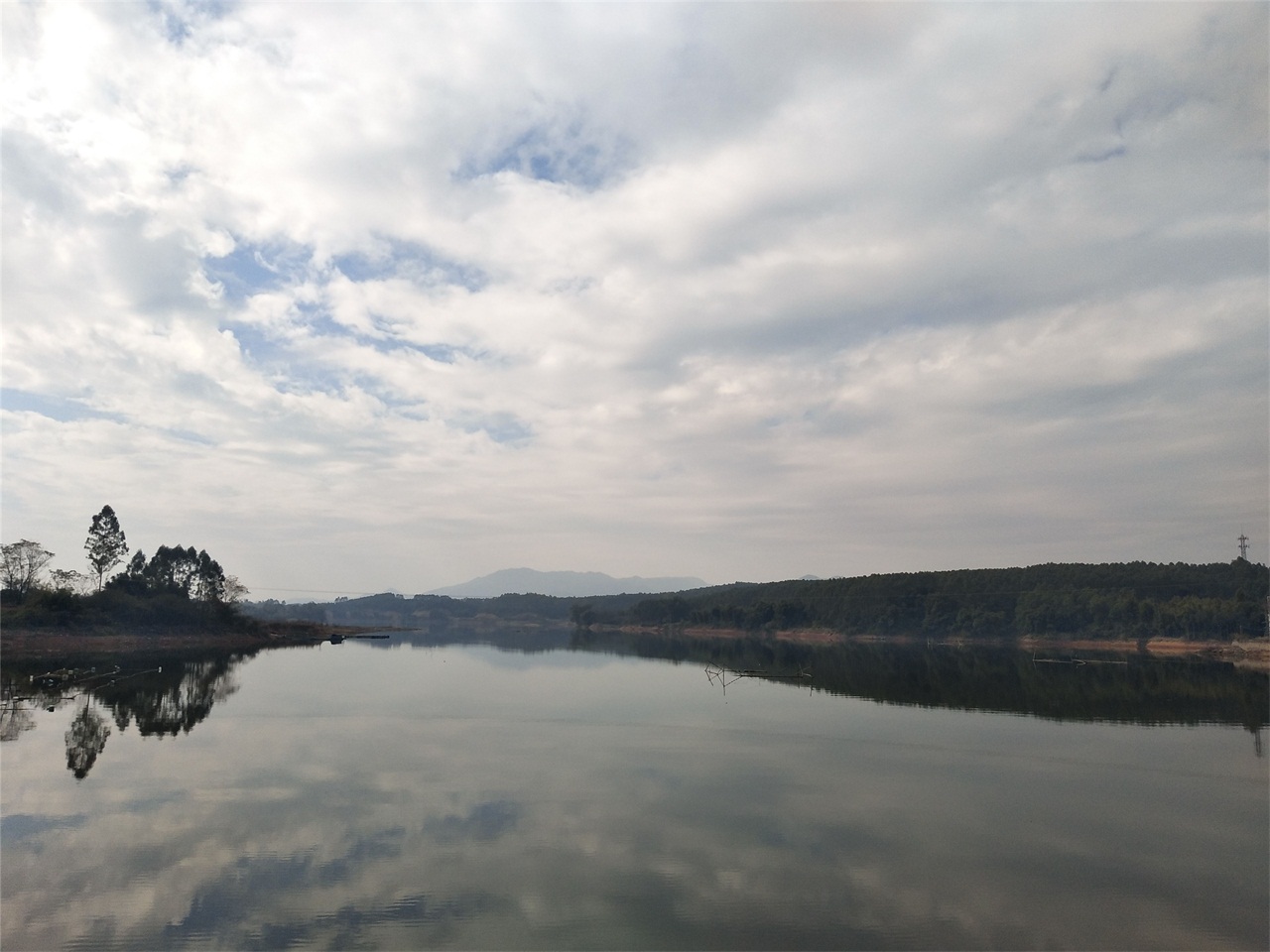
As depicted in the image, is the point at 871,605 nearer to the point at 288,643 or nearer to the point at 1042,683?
the point at 1042,683

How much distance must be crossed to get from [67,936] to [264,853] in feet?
14.7

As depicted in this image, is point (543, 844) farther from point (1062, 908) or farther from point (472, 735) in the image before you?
point (472, 735)

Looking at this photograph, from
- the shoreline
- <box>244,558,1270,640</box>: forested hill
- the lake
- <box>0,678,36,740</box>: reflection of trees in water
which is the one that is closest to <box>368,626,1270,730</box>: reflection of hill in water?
the lake

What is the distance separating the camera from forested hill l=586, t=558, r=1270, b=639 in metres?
102

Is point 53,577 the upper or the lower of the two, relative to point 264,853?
upper

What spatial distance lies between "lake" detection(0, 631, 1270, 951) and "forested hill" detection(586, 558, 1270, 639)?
73.1 meters

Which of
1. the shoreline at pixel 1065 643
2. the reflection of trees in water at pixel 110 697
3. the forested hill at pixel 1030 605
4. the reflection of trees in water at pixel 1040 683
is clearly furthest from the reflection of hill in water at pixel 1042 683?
the reflection of trees in water at pixel 110 697

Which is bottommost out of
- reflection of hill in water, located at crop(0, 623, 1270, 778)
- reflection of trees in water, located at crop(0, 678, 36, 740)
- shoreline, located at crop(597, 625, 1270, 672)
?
shoreline, located at crop(597, 625, 1270, 672)

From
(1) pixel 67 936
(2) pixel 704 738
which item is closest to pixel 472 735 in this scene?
(2) pixel 704 738

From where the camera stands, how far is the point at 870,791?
24375mm

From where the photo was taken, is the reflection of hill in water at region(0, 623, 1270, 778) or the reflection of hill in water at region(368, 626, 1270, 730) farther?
A: the reflection of hill in water at region(368, 626, 1270, 730)

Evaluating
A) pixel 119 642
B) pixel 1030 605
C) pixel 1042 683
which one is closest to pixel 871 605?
pixel 1030 605

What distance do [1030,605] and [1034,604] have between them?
26.2 inches

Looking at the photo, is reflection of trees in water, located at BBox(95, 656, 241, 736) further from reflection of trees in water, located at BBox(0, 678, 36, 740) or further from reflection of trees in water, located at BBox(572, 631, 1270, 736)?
reflection of trees in water, located at BBox(572, 631, 1270, 736)
